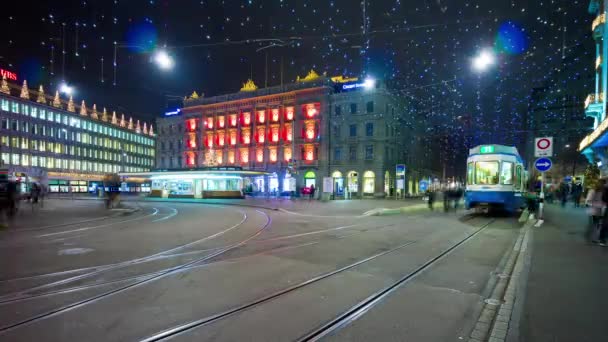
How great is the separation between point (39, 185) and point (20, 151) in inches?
2075

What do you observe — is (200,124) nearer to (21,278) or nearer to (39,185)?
(39,185)

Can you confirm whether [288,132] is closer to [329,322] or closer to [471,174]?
[471,174]

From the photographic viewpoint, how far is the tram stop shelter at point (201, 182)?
42844 millimetres

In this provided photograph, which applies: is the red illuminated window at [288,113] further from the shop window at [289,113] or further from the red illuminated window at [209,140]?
the red illuminated window at [209,140]

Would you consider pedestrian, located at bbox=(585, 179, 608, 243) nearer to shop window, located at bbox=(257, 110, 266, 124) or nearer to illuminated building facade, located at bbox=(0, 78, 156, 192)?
shop window, located at bbox=(257, 110, 266, 124)

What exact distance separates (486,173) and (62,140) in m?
86.6

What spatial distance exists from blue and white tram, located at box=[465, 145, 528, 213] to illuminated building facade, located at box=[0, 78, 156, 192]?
62.0 meters

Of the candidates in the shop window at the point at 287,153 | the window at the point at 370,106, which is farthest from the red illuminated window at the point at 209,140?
the window at the point at 370,106

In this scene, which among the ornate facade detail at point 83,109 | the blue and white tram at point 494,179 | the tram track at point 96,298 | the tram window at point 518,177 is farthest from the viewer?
the ornate facade detail at point 83,109

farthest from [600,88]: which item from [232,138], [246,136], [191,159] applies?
[191,159]

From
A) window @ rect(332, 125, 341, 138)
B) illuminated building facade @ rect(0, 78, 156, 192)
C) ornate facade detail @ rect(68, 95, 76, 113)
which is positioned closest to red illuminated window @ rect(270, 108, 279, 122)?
window @ rect(332, 125, 341, 138)

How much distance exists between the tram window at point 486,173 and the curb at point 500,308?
12.1 m

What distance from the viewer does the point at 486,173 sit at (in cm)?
1894

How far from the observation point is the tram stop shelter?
42844mm
